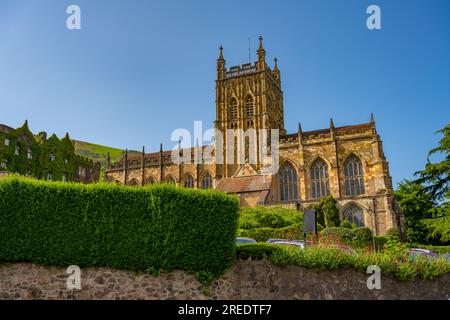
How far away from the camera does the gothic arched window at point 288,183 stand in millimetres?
46219

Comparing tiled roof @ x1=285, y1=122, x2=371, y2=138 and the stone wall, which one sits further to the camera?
tiled roof @ x1=285, y1=122, x2=371, y2=138

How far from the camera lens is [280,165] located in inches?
1863

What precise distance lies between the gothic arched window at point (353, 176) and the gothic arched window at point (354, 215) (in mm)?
2894

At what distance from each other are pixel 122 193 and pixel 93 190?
0.97 meters

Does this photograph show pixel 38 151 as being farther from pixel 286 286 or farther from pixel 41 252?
pixel 286 286

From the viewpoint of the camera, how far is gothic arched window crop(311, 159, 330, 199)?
1759 inches

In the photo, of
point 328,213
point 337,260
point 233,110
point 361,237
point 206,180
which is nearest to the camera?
point 337,260

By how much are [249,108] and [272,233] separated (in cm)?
2750

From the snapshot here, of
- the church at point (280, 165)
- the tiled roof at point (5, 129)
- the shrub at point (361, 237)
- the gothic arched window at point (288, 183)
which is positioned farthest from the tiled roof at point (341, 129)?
the tiled roof at point (5, 129)

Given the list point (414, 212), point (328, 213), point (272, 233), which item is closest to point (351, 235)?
point (272, 233)

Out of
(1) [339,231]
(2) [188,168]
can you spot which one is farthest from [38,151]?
(1) [339,231]

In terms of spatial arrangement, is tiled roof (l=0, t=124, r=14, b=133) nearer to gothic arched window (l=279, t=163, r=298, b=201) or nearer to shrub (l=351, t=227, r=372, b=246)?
gothic arched window (l=279, t=163, r=298, b=201)

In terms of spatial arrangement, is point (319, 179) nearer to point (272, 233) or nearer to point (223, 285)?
point (272, 233)

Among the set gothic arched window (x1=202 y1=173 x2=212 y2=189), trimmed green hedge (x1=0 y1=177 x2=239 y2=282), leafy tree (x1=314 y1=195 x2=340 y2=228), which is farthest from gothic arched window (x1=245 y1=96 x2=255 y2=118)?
trimmed green hedge (x1=0 y1=177 x2=239 y2=282)
